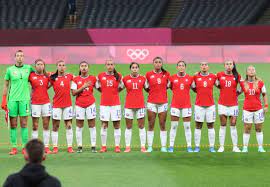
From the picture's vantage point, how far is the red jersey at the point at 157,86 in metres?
17.7

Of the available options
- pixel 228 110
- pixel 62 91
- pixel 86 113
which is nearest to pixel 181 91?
pixel 228 110

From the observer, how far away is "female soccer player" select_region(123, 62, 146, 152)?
17.6m

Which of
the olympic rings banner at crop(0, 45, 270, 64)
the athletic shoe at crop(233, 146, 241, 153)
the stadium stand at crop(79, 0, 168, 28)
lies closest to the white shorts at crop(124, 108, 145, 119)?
the athletic shoe at crop(233, 146, 241, 153)

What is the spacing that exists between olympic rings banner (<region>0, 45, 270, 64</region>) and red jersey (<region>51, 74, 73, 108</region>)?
13558 mm

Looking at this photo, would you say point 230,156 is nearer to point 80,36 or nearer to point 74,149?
point 74,149

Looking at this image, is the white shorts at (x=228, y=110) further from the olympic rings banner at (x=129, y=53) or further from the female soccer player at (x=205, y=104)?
the olympic rings banner at (x=129, y=53)

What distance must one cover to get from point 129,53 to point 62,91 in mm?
13962

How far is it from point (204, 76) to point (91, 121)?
3075mm

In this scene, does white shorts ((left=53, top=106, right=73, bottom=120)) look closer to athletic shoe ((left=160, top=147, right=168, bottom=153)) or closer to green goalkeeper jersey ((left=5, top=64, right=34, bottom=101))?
green goalkeeper jersey ((left=5, top=64, right=34, bottom=101))

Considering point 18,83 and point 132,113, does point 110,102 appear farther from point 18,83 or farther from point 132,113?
point 18,83

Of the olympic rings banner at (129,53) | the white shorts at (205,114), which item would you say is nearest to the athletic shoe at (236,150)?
the white shorts at (205,114)

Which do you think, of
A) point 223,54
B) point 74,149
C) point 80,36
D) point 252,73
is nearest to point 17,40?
point 80,36

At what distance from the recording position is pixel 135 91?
17703mm

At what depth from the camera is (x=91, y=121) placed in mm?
17578
